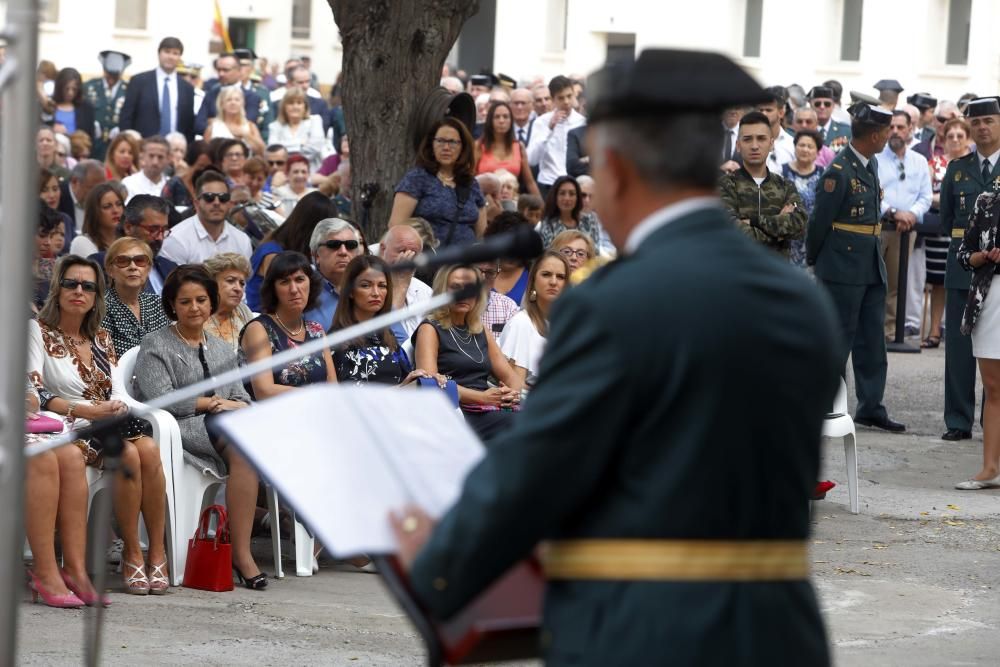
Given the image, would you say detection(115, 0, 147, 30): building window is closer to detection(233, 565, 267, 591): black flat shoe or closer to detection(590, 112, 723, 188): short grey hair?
detection(233, 565, 267, 591): black flat shoe

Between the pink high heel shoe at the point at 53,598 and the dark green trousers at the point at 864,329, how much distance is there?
19.7 feet

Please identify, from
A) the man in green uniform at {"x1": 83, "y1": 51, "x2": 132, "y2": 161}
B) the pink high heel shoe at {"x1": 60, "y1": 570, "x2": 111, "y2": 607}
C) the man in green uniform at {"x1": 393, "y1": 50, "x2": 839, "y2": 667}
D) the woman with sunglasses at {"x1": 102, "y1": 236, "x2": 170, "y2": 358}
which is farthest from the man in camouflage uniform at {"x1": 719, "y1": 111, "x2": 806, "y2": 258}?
the man in green uniform at {"x1": 83, "y1": 51, "x2": 132, "y2": 161}

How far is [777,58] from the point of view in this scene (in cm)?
3669

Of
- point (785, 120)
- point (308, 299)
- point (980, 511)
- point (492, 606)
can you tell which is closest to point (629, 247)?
point (492, 606)

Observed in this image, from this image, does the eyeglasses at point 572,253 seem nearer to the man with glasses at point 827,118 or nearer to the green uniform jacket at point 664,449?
the green uniform jacket at point 664,449

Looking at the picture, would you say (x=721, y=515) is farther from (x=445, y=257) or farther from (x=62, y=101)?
(x=62, y=101)

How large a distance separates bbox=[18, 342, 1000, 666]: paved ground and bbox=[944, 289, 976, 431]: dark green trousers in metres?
1.54

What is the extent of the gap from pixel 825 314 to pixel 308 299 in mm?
5373

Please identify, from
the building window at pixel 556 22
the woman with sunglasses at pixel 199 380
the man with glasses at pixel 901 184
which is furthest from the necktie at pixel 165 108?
the building window at pixel 556 22

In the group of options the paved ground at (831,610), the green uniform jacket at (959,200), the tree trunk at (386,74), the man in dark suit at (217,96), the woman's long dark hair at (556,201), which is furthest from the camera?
the man in dark suit at (217,96)

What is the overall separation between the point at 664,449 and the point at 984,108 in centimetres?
887

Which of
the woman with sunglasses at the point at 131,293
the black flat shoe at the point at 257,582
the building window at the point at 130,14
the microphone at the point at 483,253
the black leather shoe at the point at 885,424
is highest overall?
the building window at the point at 130,14

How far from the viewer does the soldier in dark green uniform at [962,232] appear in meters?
10.9

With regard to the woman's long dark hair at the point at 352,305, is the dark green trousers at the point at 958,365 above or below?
below
